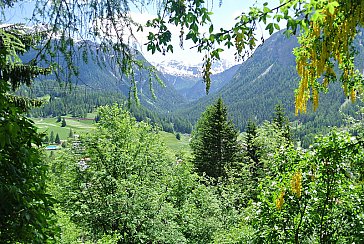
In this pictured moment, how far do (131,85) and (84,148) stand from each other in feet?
49.7

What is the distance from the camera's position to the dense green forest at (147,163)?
8.68 ft

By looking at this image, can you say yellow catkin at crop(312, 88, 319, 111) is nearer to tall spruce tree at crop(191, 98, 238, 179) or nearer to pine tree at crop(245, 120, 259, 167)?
pine tree at crop(245, 120, 259, 167)

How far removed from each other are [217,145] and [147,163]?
1291 centimetres

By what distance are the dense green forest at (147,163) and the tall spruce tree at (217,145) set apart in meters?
11.2

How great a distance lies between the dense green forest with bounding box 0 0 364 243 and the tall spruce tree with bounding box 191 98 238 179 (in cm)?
1121

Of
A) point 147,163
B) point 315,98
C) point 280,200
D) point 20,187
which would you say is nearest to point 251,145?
point 147,163

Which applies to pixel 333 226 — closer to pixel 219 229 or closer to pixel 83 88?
pixel 83 88

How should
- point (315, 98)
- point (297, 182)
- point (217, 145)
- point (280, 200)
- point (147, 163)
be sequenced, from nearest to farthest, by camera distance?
point (315, 98) < point (297, 182) < point (280, 200) < point (147, 163) < point (217, 145)

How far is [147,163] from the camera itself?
56.2ft

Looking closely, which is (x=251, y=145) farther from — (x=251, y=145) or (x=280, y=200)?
(x=280, y=200)

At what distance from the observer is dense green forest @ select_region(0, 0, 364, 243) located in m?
2.65

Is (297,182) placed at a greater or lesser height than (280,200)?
greater

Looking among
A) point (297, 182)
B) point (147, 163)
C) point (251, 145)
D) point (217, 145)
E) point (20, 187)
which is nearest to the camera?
point (20, 187)

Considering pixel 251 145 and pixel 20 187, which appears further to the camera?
pixel 251 145
